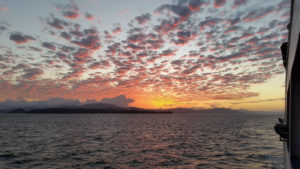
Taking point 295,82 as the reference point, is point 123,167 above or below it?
below

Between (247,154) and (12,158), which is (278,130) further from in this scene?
(12,158)

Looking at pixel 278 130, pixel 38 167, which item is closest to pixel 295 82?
pixel 278 130

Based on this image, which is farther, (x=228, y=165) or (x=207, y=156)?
(x=207, y=156)

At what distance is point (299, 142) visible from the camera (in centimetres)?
789

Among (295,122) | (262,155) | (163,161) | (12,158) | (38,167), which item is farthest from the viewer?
(262,155)

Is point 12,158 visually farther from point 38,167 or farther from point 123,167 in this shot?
point 123,167

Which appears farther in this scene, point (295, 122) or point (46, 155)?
point (46, 155)

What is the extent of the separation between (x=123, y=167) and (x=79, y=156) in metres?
7.16

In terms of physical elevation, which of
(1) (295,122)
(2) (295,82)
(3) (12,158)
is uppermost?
(2) (295,82)

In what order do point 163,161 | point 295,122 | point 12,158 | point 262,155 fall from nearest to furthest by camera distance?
point 295,122 < point 163,161 < point 12,158 < point 262,155

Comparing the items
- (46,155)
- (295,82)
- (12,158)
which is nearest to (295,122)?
(295,82)

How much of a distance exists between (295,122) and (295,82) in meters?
1.64

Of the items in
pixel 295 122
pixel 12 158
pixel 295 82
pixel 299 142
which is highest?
pixel 295 82

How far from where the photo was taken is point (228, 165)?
1836cm
